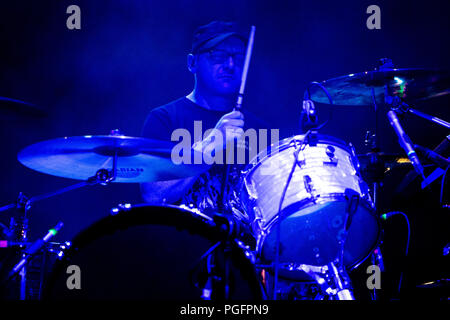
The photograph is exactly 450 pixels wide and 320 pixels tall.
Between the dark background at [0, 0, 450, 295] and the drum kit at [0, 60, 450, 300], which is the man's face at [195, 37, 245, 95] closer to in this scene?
the dark background at [0, 0, 450, 295]

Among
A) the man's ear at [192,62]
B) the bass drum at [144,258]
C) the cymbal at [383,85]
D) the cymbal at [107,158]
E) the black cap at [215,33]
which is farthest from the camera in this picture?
the man's ear at [192,62]

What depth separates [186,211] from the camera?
1.56 metres

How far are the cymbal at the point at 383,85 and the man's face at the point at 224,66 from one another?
0.56 meters

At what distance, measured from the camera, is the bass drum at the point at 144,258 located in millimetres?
1550

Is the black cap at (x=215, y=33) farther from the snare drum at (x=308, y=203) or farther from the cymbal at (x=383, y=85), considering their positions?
the snare drum at (x=308, y=203)

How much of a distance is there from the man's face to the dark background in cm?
30

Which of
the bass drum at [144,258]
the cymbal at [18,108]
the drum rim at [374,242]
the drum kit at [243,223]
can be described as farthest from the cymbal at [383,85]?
the cymbal at [18,108]

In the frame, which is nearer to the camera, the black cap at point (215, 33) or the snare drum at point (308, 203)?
the snare drum at point (308, 203)

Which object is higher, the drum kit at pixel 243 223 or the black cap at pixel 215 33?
the black cap at pixel 215 33

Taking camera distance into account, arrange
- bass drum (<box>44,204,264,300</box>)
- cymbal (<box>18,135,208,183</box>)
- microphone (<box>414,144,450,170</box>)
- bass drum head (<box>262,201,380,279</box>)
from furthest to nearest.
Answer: microphone (<box>414,144,450,170</box>) → bass drum head (<box>262,201,380,279</box>) → cymbal (<box>18,135,208,183</box>) → bass drum (<box>44,204,264,300</box>)

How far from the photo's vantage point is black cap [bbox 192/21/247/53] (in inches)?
113

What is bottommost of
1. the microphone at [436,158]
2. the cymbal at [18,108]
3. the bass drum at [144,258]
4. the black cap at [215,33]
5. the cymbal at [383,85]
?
the bass drum at [144,258]

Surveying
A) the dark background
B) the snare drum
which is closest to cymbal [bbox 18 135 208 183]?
the snare drum

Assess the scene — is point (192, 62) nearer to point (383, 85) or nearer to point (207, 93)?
point (207, 93)
